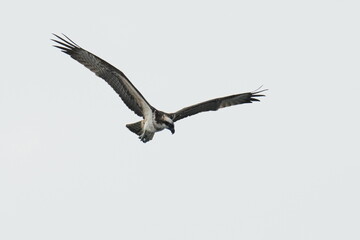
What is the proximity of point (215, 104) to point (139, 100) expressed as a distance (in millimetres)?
2415

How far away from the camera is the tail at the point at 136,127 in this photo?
72.9 feet

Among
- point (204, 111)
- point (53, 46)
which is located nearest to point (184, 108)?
point (204, 111)

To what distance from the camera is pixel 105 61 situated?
20859 mm

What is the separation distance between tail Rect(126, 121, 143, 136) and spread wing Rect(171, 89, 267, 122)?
2.82 ft

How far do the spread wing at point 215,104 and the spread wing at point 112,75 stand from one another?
110cm

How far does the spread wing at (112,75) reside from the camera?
819 inches

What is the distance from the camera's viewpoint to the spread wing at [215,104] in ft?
75.1

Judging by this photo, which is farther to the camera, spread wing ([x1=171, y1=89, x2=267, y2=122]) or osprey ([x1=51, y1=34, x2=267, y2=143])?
spread wing ([x1=171, y1=89, x2=267, y2=122])

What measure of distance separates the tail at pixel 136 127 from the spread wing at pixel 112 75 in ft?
1.14

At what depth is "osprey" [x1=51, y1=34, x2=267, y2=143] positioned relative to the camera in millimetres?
20906

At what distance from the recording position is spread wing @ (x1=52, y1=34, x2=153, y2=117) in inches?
819

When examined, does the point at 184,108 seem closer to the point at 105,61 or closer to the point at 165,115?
the point at 165,115

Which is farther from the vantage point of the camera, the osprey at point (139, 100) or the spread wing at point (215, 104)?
the spread wing at point (215, 104)

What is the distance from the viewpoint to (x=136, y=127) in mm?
22297
